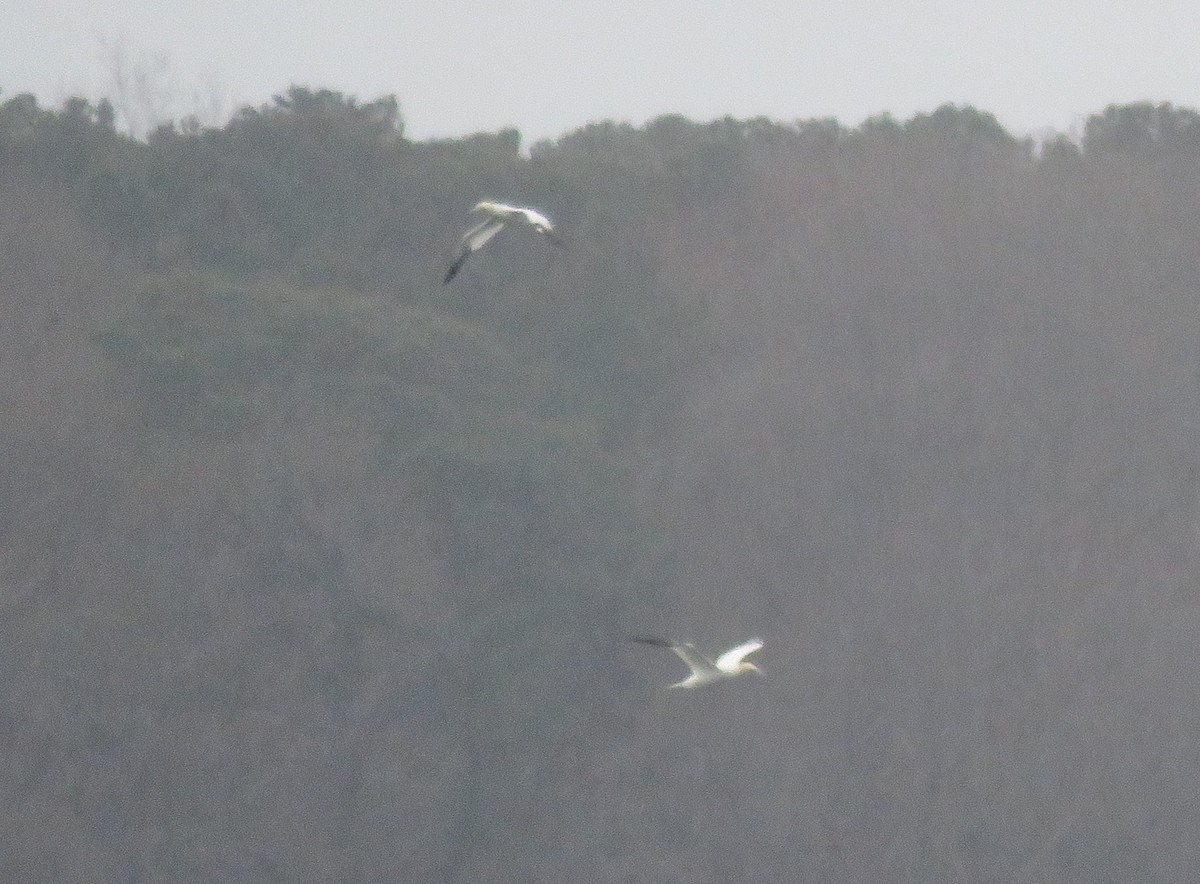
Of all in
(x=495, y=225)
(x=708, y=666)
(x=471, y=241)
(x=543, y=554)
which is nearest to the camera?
(x=471, y=241)

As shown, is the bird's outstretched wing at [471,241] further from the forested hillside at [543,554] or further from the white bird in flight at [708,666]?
the forested hillside at [543,554]

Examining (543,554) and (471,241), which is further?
(543,554)

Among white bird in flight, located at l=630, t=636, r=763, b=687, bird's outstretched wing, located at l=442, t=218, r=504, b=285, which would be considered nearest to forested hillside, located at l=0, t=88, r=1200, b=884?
white bird in flight, located at l=630, t=636, r=763, b=687

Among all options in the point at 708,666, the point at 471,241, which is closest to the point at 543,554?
the point at 708,666

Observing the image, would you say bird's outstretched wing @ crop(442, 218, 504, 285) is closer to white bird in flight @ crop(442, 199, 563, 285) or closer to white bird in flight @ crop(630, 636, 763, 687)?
white bird in flight @ crop(442, 199, 563, 285)

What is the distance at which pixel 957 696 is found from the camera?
80.9 ft

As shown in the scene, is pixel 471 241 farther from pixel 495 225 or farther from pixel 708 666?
pixel 708 666

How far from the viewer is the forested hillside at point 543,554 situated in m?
23.4

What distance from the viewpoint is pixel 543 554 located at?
24500mm

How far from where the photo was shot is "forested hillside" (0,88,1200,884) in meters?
23.4

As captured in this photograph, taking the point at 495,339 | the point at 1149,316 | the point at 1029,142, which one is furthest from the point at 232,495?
the point at 1029,142

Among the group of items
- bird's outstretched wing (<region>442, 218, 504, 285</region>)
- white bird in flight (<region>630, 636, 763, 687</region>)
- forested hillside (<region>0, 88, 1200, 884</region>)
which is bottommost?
forested hillside (<region>0, 88, 1200, 884</region>)

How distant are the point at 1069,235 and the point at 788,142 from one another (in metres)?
5.71

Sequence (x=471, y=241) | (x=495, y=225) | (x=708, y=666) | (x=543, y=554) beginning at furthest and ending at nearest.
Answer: (x=543, y=554)
(x=495, y=225)
(x=708, y=666)
(x=471, y=241)
